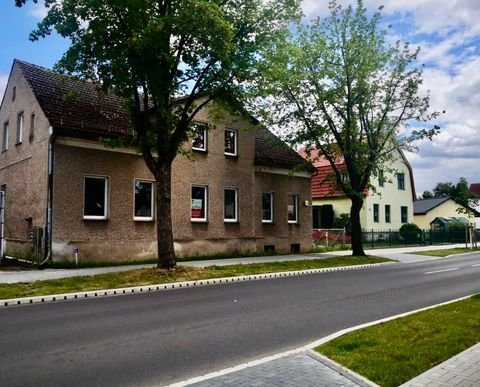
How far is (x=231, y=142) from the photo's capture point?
2548cm

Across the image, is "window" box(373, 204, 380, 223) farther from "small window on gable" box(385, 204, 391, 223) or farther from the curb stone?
the curb stone

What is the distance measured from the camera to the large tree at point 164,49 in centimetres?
1403

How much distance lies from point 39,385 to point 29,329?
336 cm

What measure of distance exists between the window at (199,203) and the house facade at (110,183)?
Result: 0.05 meters

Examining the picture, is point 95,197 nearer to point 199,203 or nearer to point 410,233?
point 199,203

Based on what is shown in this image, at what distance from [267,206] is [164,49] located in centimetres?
1389

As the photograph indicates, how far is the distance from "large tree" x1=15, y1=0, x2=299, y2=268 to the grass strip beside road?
978 centimetres

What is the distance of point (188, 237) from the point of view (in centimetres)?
2231

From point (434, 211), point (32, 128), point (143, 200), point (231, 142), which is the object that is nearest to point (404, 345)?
point (143, 200)

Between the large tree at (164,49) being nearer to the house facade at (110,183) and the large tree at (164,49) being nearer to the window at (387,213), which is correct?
the house facade at (110,183)

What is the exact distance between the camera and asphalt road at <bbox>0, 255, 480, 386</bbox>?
5.72 m

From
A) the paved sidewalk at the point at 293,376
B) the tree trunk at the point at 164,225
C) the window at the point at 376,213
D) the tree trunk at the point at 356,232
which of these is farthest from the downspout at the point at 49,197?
the window at the point at 376,213

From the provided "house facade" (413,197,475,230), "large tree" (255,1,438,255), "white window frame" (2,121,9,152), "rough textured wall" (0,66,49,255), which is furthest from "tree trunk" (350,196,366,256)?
"house facade" (413,197,475,230)

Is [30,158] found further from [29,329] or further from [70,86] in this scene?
[29,329]
